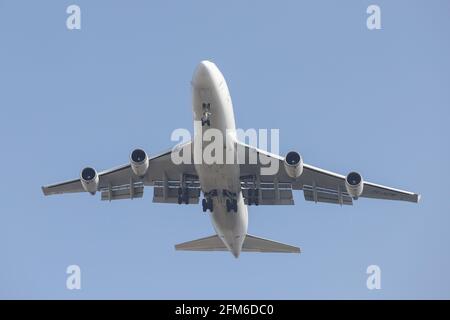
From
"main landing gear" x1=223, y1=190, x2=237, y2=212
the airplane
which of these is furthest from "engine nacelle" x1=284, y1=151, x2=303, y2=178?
"main landing gear" x1=223, y1=190, x2=237, y2=212

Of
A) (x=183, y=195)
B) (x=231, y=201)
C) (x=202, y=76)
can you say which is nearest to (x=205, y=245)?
(x=183, y=195)

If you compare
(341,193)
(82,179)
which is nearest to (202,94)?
(82,179)

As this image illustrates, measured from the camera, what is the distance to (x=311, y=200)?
41.1 m

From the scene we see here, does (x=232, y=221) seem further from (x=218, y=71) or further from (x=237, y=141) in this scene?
(x=218, y=71)

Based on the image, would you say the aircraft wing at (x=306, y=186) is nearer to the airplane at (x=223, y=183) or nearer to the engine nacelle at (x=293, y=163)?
the airplane at (x=223, y=183)

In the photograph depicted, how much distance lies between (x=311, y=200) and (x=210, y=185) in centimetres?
603

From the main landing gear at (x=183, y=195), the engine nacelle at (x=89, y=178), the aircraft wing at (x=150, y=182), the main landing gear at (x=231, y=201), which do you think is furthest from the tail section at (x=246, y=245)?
the engine nacelle at (x=89, y=178)

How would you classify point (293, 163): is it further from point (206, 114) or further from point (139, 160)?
point (139, 160)

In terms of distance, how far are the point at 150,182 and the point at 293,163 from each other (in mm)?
7098

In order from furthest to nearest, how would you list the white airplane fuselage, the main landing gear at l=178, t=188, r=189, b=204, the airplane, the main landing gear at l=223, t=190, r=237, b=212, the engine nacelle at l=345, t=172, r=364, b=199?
the main landing gear at l=178, t=188, r=189, b=204 → the main landing gear at l=223, t=190, r=237, b=212 → the engine nacelle at l=345, t=172, r=364, b=199 → the airplane → the white airplane fuselage

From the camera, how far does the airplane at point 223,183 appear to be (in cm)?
3497

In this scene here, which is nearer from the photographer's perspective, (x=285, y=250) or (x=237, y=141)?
(x=237, y=141)

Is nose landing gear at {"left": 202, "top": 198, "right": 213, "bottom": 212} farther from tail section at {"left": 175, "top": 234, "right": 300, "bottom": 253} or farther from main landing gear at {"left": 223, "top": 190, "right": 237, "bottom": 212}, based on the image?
tail section at {"left": 175, "top": 234, "right": 300, "bottom": 253}

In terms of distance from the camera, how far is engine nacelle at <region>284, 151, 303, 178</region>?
3675 centimetres
